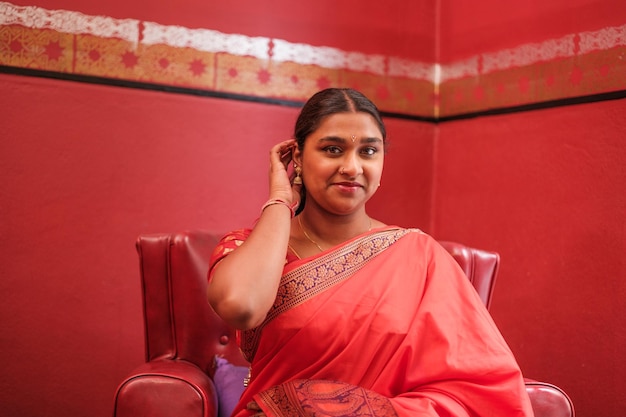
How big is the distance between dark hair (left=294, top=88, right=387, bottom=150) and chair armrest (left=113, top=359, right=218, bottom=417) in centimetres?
72

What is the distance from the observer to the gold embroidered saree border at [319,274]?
1676 mm

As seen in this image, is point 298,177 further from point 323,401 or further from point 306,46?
point 306,46

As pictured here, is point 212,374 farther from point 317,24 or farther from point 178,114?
point 317,24

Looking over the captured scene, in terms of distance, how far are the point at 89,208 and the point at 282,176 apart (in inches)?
44.9

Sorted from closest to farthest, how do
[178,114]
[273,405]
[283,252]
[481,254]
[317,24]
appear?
[273,405]
[283,252]
[481,254]
[178,114]
[317,24]

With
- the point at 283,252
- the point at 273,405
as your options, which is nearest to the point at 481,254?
the point at 283,252

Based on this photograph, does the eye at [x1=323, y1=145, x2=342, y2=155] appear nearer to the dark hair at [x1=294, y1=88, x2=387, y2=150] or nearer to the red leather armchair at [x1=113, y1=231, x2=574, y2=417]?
the dark hair at [x1=294, y1=88, x2=387, y2=150]

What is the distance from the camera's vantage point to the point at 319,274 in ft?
5.60

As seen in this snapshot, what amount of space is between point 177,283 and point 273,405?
0.79m

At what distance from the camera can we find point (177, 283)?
2.16 m

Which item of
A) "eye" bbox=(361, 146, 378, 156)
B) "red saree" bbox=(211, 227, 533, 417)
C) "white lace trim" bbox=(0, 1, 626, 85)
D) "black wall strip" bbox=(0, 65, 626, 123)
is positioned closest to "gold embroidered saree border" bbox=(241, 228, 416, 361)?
"red saree" bbox=(211, 227, 533, 417)

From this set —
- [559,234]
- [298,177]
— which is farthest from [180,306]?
[559,234]

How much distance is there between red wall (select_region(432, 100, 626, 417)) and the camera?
8.00ft

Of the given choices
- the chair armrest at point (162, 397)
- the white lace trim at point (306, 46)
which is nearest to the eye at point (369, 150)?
the chair armrest at point (162, 397)
